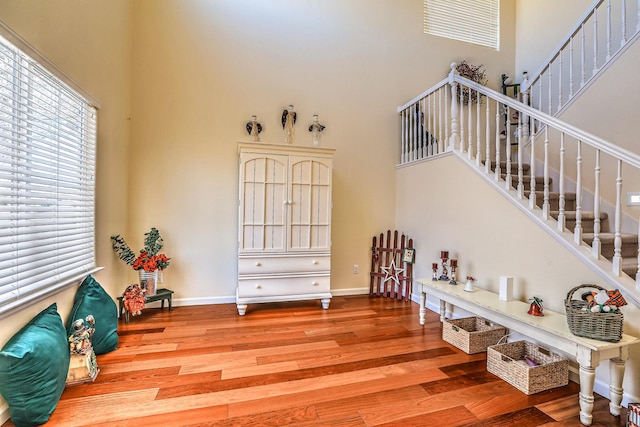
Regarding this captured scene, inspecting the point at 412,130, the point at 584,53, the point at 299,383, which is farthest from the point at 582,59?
the point at 299,383

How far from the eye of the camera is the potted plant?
295cm

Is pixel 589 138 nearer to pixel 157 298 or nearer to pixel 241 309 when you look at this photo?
pixel 241 309

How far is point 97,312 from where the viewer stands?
2248mm

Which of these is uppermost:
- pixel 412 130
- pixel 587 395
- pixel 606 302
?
pixel 412 130

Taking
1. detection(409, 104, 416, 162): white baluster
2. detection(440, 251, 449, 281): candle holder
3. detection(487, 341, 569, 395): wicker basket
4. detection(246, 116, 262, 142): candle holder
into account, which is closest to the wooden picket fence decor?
detection(440, 251, 449, 281): candle holder

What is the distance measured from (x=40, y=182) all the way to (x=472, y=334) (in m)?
3.24

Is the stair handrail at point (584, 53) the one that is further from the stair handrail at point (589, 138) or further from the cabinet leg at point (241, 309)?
the cabinet leg at point (241, 309)

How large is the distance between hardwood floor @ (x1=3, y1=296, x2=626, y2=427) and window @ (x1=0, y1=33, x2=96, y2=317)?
2.42 feet

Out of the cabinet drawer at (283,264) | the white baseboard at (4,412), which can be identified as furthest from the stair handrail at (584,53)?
the white baseboard at (4,412)

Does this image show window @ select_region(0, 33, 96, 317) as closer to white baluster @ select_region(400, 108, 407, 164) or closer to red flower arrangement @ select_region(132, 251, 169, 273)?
red flower arrangement @ select_region(132, 251, 169, 273)

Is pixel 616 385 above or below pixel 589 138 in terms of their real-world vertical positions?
below

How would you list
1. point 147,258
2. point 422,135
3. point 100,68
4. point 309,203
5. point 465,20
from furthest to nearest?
point 465,20 → point 422,135 → point 309,203 → point 147,258 → point 100,68

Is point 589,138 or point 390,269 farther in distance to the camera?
point 390,269

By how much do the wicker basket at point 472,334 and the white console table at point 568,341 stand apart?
0.19m
